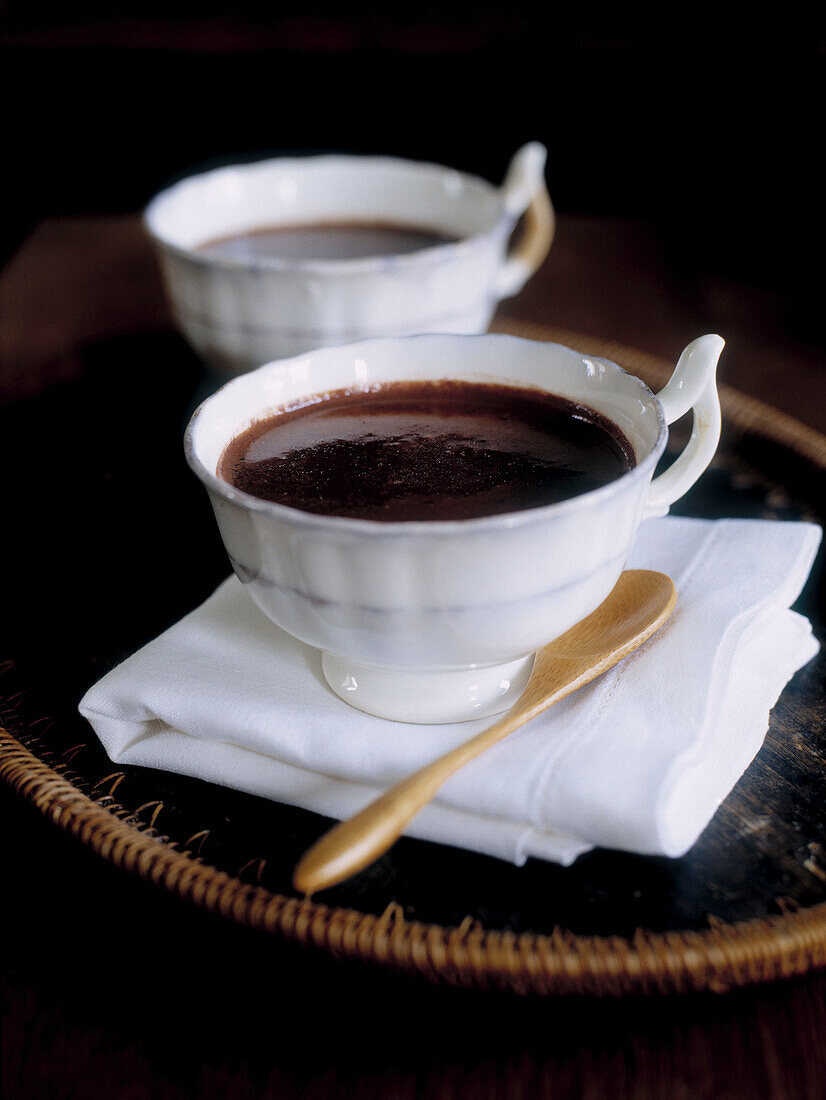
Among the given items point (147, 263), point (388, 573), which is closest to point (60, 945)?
point (388, 573)

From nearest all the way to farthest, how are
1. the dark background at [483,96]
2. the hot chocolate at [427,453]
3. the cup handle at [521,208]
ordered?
1. the hot chocolate at [427,453]
2. the cup handle at [521,208]
3. the dark background at [483,96]

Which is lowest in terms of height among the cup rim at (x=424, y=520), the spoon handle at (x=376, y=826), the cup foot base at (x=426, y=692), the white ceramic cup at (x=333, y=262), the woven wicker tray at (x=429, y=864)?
the woven wicker tray at (x=429, y=864)

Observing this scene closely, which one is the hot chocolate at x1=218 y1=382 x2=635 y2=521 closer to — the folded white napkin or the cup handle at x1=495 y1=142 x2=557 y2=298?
the folded white napkin

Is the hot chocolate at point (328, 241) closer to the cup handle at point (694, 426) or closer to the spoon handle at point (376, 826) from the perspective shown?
the cup handle at point (694, 426)

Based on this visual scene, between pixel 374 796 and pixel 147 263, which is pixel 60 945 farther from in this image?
pixel 147 263

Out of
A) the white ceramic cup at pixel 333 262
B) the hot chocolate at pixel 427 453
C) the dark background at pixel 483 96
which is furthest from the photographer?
the dark background at pixel 483 96

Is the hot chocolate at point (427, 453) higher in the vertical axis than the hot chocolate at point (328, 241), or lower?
higher

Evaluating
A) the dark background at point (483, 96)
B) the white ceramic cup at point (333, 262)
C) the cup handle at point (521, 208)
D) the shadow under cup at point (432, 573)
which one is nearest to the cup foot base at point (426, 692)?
the shadow under cup at point (432, 573)
